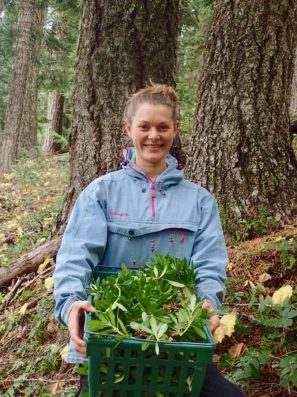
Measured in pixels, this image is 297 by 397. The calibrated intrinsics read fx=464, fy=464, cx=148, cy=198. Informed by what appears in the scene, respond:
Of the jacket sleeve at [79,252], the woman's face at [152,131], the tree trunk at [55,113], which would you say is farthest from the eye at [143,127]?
the tree trunk at [55,113]

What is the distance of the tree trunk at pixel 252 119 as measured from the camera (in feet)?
14.3

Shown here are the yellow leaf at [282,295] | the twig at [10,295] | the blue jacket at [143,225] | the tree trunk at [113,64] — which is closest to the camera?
the blue jacket at [143,225]

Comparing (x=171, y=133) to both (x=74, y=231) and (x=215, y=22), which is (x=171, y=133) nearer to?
(x=74, y=231)

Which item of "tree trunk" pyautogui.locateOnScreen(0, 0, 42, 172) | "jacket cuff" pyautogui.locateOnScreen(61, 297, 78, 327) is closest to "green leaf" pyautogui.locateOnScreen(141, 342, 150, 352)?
"jacket cuff" pyautogui.locateOnScreen(61, 297, 78, 327)

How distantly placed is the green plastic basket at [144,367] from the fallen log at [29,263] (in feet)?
9.70

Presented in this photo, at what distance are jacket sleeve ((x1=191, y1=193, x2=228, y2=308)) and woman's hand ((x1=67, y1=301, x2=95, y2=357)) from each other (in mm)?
605

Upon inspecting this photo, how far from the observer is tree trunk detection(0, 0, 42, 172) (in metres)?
12.8

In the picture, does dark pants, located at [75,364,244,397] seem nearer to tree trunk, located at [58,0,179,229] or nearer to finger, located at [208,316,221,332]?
finger, located at [208,316,221,332]

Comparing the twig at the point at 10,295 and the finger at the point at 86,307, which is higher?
the finger at the point at 86,307

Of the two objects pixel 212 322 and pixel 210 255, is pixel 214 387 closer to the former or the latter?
pixel 212 322

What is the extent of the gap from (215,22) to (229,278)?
2524 mm

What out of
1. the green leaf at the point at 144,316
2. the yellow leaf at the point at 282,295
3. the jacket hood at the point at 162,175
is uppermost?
the jacket hood at the point at 162,175

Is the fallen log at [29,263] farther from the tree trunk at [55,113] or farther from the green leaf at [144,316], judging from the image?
the tree trunk at [55,113]

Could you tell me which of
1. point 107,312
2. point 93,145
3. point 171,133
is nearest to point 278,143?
point 93,145
